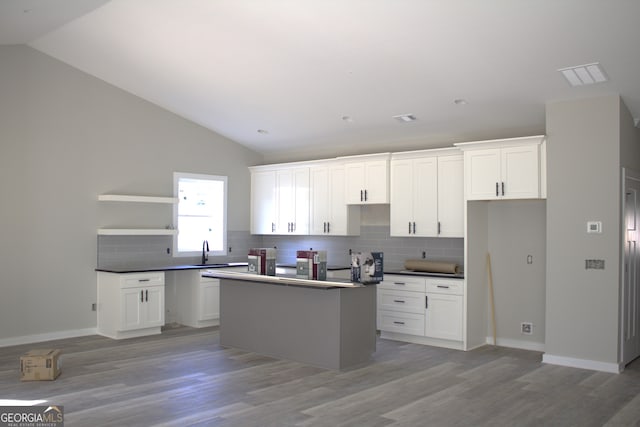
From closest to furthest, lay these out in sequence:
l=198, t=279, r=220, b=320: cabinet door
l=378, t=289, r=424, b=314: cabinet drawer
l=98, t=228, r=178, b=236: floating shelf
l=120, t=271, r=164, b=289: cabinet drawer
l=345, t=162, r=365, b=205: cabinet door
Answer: l=378, t=289, r=424, b=314: cabinet drawer, l=120, t=271, r=164, b=289: cabinet drawer, l=98, t=228, r=178, b=236: floating shelf, l=345, t=162, r=365, b=205: cabinet door, l=198, t=279, r=220, b=320: cabinet door

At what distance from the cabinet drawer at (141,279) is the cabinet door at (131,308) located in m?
0.06

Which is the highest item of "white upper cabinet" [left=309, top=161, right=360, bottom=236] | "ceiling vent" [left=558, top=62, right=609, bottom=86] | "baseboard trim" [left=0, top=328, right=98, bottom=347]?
"ceiling vent" [left=558, top=62, right=609, bottom=86]

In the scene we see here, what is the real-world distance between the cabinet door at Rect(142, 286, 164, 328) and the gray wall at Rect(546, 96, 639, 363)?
189 inches

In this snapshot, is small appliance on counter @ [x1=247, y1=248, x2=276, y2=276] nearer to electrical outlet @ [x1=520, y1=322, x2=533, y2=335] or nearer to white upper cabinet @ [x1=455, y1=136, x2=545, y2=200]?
white upper cabinet @ [x1=455, y1=136, x2=545, y2=200]

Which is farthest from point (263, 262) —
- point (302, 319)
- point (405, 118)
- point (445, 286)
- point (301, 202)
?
point (405, 118)

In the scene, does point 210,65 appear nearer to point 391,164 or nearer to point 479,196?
point 391,164

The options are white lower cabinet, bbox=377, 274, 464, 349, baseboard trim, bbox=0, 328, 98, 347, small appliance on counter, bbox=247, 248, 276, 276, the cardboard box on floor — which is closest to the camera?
the cardboard box on floor

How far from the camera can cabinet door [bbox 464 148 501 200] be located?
663 cm

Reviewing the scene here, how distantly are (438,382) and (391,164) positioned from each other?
328 centimetres

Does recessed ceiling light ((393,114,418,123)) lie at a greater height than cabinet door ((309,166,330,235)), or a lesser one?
greater

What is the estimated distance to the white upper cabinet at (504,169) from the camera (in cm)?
635

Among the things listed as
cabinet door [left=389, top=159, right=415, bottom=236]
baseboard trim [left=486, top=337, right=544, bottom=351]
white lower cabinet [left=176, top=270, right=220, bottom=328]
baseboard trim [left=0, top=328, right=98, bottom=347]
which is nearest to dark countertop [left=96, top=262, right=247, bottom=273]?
white lower cabinet [left=176, top=270, right=220, bottom=328]

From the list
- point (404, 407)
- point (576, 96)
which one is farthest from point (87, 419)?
point (576, 96)

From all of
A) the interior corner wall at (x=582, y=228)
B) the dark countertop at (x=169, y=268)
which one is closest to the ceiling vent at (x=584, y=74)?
the interior corner wall at (x=582, y=228)
